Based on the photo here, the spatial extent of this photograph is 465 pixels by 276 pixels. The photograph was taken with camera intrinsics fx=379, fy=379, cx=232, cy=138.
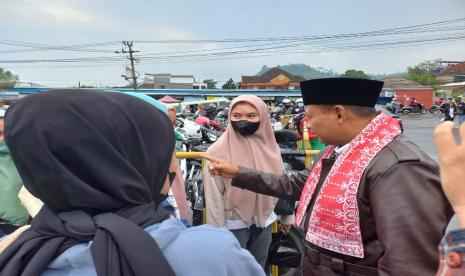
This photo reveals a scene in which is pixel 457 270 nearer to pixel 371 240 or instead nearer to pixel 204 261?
pixel 204 261

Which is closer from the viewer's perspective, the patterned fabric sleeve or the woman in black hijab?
the patterned fabric sleeve

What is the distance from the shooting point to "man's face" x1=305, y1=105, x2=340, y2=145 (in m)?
1.79

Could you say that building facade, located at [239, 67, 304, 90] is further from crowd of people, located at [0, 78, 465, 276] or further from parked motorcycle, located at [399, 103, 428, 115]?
crowd of people, located at [0, 78, 465, 276]

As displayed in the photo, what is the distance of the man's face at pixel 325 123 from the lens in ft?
5.87

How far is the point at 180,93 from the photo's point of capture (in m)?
42.9

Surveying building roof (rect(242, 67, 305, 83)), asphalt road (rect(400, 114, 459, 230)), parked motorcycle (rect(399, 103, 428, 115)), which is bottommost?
parked motorcycle (rect(399, 103, 428, 115))

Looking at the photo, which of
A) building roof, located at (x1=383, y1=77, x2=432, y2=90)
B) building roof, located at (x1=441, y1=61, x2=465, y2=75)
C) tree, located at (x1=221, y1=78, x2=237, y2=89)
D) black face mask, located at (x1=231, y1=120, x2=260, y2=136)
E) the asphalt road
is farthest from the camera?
building roof, located at (x1=441, y1=61, x2=465, y2=75)

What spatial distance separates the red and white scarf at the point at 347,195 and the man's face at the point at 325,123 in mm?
140

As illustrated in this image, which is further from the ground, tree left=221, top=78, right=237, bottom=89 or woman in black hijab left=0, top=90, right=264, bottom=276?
woman in black hijab left=0, top=90, right=264, bottom=276

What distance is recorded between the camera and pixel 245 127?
295 cm

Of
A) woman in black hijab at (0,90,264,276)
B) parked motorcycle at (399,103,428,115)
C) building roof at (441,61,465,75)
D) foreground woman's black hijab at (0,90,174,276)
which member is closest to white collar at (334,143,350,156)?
woman in black hijab at (0,90,264,276)

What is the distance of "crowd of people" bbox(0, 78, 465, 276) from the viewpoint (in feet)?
2.92

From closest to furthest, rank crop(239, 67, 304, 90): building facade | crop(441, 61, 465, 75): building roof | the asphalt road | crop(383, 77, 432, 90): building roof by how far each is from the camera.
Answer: the asphalt road → crop(383, 77, 432, 90): building roof → crop(239, 67, 304, 90): building facade → crop(441, 61, 465, 75): building roof

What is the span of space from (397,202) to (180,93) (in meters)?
42.4
